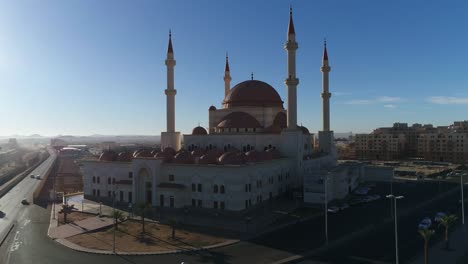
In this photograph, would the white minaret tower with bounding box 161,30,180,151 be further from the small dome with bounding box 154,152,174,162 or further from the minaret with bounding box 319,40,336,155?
the minaret with bounding box 319,40,336,155

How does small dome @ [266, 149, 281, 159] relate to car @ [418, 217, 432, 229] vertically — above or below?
above

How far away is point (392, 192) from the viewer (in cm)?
5481

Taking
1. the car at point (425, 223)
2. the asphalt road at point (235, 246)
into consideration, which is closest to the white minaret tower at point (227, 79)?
the asphalt road at point (235, 246)

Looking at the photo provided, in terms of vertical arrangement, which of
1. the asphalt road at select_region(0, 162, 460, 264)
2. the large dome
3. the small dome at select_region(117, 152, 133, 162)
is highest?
the large dome

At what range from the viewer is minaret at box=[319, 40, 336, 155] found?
215ft

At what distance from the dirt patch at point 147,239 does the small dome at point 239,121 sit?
22078 mm

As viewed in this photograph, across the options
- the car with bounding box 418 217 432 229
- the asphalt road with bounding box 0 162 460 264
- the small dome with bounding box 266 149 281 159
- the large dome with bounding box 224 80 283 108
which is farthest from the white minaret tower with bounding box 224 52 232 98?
the car with bounding box 418 217 432 229

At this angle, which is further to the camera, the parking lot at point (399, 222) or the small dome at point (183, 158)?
the small dome at point (183, 158)

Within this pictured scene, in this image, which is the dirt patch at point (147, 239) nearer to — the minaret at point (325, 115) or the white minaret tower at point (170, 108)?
the white minaret tower at point (170, 108)

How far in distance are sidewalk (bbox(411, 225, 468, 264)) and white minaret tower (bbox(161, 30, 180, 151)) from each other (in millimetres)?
40014

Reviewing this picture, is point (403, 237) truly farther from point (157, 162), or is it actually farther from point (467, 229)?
point (157, 162)

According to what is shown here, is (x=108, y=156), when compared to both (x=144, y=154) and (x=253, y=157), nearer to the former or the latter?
(x=144, y=154)

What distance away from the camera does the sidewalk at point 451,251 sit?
26.4 metres

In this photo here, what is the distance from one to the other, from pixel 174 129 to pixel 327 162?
26.6 metres
